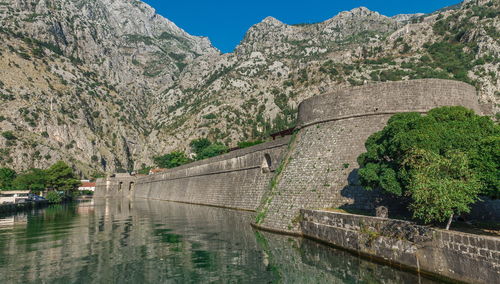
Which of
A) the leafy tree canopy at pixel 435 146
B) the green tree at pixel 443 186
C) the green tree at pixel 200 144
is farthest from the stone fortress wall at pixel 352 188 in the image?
the green tree at pixel 200 144

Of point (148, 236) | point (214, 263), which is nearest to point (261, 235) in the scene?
point (214, 263)

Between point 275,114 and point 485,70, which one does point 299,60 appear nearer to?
point 275,114

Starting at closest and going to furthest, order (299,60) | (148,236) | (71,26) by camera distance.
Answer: (148,236)
(299,60)
(71,26)

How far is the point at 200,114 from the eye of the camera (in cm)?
12125

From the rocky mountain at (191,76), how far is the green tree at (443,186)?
68.7 metres

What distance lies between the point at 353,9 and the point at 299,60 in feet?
165

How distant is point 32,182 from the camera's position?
7894cm

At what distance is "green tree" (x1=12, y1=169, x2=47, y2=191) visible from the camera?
77.4 m

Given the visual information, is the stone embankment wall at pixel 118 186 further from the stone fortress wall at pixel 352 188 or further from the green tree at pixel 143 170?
the stone fortress wall at pixel 352 188

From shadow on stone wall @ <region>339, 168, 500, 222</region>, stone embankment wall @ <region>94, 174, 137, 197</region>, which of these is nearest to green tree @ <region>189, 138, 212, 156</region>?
stone embankment wall @ <region>94, 174, 137, 197</region>

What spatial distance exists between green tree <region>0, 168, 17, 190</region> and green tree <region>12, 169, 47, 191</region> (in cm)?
126

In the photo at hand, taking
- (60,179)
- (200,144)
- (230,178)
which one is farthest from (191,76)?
(230,178)

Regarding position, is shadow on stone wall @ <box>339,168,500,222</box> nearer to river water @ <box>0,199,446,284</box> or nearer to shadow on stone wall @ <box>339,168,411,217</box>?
shadow on stone wall @ <box>339,168,411,217</box>

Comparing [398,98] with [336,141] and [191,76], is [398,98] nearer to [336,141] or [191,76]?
[336,141]
